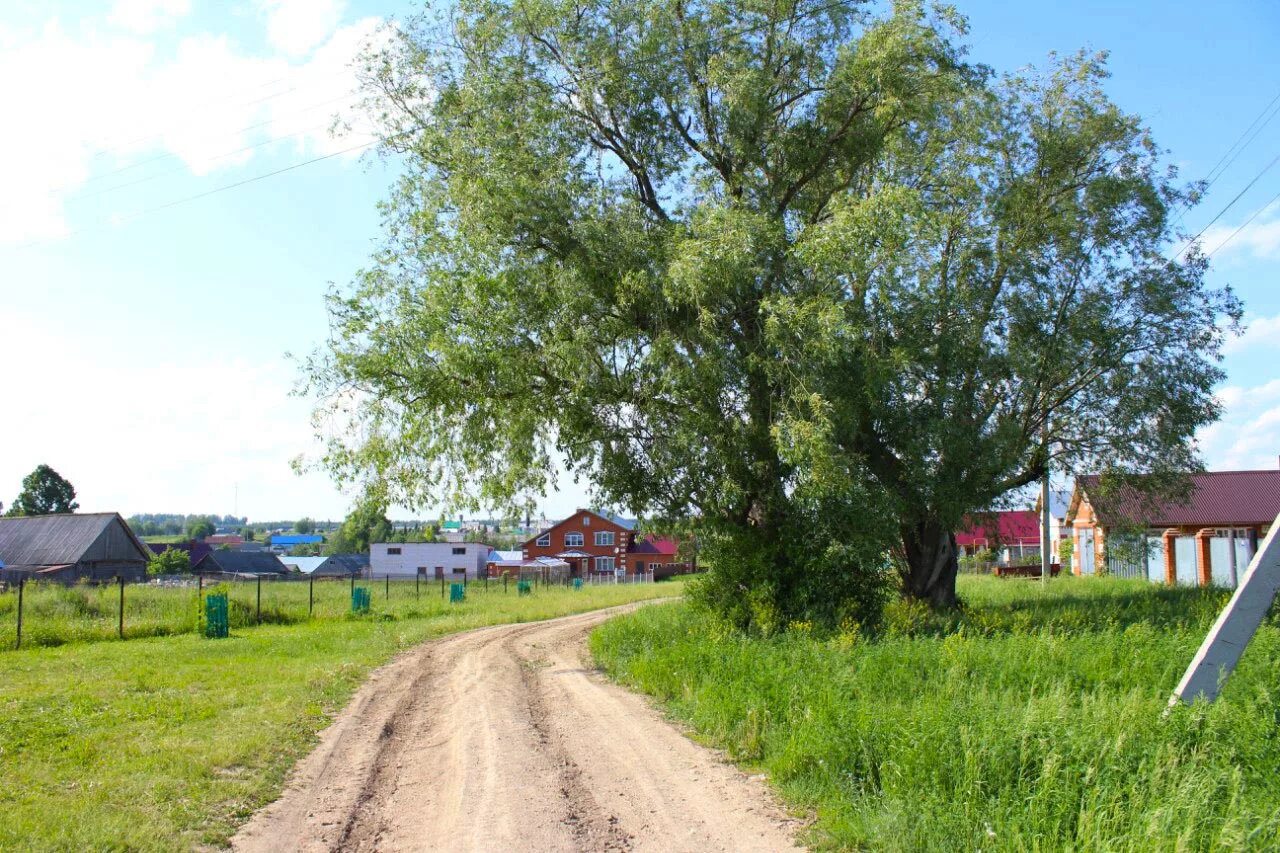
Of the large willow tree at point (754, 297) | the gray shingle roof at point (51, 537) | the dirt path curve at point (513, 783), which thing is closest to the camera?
the dirt path curve at point (513, 783)

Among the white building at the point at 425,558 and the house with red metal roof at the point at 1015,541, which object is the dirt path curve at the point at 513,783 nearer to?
the house with red metal roof at the point at 1015,541

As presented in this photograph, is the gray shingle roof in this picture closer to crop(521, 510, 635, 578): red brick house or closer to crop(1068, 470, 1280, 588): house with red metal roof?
crop(521, 510, 635, 578): red brick house

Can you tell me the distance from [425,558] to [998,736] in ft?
263

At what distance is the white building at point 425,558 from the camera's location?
83312mm

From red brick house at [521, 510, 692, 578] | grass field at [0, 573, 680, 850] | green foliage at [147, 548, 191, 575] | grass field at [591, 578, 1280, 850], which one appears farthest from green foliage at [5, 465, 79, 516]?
grass field at [591, 578, 1280, 850]

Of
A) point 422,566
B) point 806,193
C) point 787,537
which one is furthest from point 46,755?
point 422,566

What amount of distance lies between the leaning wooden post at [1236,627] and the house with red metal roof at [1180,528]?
13607mm

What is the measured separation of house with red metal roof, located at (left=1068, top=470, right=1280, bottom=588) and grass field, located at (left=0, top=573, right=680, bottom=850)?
15.9m

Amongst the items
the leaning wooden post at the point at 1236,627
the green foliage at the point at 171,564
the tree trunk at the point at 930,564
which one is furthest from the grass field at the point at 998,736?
the green foliage at the point at 171,564

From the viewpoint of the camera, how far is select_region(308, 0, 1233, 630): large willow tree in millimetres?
15250

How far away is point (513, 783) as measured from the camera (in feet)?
26.0

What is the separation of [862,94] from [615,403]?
736 centimetres

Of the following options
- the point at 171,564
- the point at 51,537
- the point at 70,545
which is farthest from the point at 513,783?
the point at 171,564

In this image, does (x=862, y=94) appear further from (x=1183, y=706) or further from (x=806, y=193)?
(x=1183, y=706)
